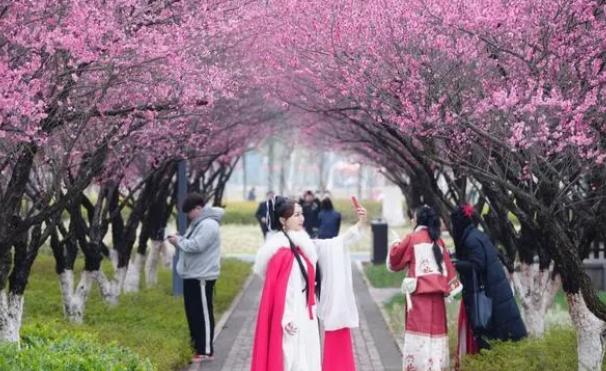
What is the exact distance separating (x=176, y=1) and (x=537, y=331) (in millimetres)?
5851

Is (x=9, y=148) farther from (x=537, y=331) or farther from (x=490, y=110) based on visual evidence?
(x=537, y=331)

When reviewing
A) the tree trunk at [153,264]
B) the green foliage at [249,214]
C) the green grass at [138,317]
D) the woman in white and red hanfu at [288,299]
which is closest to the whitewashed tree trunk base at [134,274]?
the green grass at [138,317]

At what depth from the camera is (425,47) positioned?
12.2 meters

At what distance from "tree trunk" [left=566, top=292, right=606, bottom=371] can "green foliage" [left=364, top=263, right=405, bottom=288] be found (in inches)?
552

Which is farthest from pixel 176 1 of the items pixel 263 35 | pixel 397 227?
pixel 397 227

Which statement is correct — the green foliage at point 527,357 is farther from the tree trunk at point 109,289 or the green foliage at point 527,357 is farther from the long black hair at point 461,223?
the tree trunk at point 109,289

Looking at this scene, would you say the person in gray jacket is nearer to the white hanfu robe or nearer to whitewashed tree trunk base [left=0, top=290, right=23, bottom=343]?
whitewashed tree trunk base [left=0, top=290, right=23, bottom=343]

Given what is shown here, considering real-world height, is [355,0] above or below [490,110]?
above

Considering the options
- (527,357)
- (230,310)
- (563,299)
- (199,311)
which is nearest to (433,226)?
(527,357)

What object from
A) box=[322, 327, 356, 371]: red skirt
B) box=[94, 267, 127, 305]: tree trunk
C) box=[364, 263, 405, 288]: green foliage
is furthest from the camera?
box=[364, 263, 405, 288]: green foliage


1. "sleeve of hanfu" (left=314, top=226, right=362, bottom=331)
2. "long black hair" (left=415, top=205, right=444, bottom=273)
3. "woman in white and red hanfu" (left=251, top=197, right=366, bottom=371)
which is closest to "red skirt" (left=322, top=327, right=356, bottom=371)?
"sleeve of hanfu" (left=314, top=226, right=362, bottom=331)

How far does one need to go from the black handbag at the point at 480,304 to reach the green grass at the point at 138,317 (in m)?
3.06

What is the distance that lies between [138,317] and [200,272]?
276cm

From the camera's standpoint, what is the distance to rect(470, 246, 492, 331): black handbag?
11711mm
